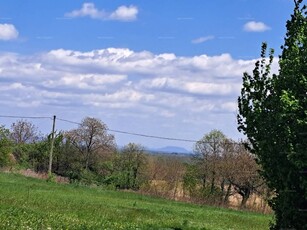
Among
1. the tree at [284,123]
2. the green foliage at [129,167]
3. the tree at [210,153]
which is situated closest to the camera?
the tree at [284,123]

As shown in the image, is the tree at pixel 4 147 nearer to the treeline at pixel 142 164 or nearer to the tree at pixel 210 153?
the treeline at pixel 142 164

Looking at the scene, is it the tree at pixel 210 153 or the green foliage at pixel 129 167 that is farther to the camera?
the green foliage at pixel 129 167

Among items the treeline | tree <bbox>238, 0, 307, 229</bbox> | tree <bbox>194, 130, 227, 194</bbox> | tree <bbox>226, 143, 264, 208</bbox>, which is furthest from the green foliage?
tree <bbox>238, 0, 307, 229</bbox>

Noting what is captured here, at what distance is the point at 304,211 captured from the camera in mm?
12586

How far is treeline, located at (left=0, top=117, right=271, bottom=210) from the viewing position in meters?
57.5

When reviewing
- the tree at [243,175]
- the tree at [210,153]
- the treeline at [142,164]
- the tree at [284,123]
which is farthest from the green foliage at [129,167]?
the tree at [284,123]

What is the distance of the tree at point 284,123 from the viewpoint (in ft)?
38.2

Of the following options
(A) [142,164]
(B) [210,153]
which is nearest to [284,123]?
(B) [210,153]

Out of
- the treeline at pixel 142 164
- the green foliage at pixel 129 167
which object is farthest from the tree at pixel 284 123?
the green foliage at pixel 129 167

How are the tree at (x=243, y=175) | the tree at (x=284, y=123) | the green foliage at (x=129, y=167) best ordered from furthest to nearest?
the green foliage at (x=129, y=167) < the tree at (x=243, y=175) < the tree at (x=284, y=123)

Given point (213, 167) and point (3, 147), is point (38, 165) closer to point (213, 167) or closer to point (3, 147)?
point (3, 147)

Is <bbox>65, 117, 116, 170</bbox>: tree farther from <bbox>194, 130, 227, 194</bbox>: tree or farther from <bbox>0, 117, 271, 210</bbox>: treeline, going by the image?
<bbox>194, 130, 227, 194</bbox>: tree

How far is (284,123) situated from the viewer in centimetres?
1197

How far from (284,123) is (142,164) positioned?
52328 mm
